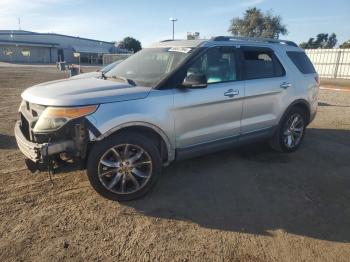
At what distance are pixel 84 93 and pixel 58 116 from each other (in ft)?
1.36

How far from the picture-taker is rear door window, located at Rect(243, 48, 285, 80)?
4.98 metres

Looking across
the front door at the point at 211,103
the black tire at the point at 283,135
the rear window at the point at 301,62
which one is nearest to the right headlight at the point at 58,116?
the front door at the point at 211,103

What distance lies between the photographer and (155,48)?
5.07 m

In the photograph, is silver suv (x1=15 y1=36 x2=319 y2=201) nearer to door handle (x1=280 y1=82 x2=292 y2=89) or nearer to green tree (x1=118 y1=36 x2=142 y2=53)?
door handle (x1=280 y1=82 x2=292 y2=89)

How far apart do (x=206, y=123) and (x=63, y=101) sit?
6.17ft

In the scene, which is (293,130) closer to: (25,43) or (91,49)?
(25,43)

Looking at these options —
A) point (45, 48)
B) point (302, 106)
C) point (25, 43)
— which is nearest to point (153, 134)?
point (302, 106)

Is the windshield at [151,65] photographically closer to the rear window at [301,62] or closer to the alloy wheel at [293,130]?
the rear window at [301,62]

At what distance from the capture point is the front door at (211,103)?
4.18 metres

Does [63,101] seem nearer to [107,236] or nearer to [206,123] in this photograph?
[107,236]

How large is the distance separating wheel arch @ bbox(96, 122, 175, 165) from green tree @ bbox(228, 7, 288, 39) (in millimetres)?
55936

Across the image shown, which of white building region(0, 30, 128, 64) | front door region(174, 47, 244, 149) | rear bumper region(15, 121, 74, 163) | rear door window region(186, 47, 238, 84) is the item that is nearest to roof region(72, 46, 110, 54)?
white building region(0, 30, 128, 64)

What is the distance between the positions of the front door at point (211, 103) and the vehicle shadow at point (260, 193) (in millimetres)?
597

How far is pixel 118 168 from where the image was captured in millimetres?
3791
